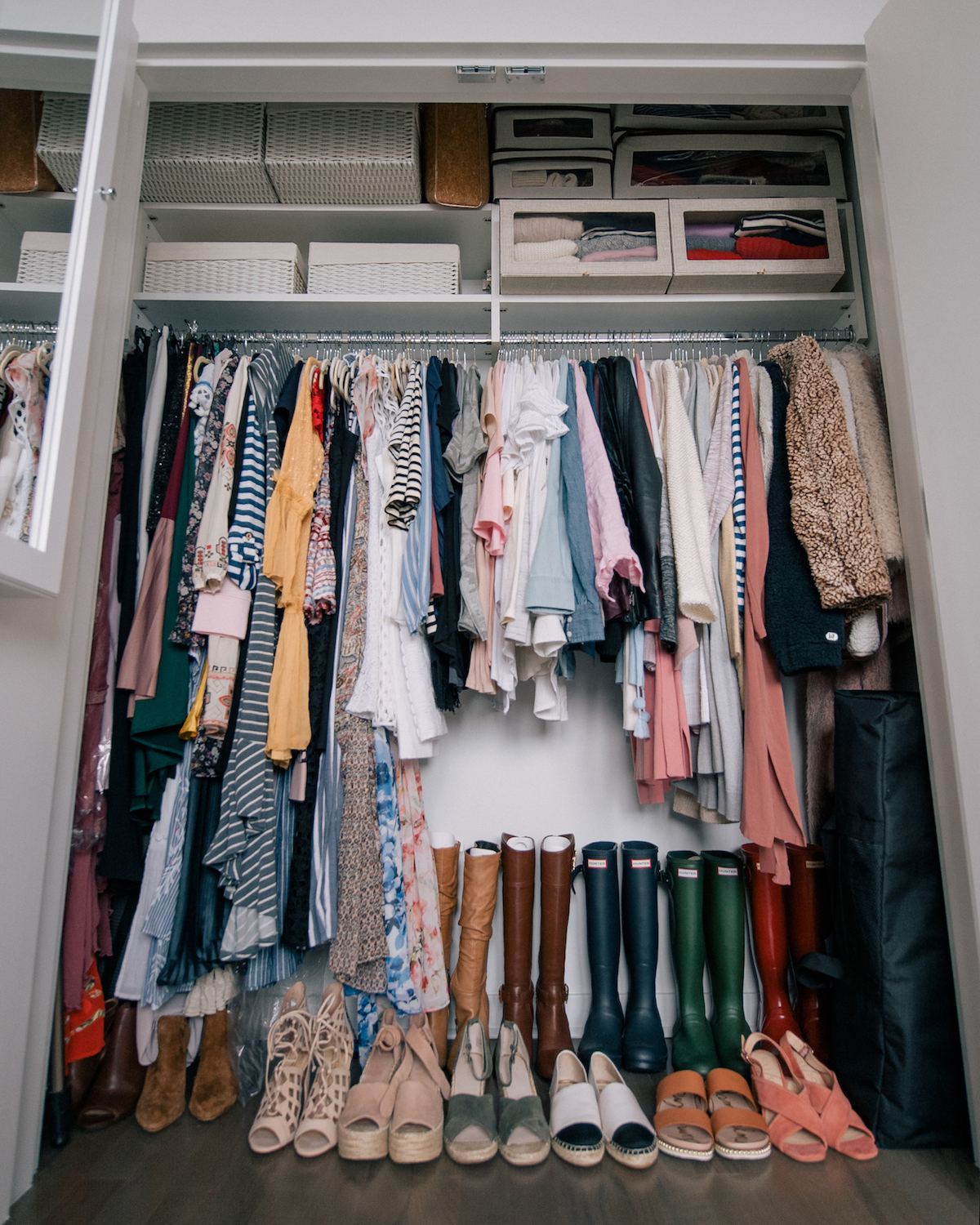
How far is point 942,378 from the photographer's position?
50.9 inches

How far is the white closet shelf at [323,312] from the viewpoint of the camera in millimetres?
1862

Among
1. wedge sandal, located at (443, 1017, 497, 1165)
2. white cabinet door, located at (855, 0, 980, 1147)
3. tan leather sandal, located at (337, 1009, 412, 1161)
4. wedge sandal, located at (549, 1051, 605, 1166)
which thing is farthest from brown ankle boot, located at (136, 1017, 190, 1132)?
white cabinet door, located at (855, 0, 980, 1147)

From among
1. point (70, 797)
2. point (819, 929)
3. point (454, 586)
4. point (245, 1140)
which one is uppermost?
point (454, 586)

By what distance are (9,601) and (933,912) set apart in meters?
1.90

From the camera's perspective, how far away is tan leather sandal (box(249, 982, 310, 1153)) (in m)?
1.31

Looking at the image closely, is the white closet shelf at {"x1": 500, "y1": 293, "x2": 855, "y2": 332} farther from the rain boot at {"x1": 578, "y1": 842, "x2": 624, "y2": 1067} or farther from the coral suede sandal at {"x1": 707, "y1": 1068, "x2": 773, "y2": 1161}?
the coral suede sandal at {"x1": 707, "y1": 1068, "x2": 773, "y2": 1161}

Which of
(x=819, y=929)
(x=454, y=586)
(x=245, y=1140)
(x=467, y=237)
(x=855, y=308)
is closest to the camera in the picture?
(x=245, y=1140)

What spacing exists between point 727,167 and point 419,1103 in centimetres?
263

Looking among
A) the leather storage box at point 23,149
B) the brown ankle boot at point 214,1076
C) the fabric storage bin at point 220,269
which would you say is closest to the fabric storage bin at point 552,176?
the fabric storage bin at point 220,269

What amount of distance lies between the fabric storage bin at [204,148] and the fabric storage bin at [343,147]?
0.05 metres

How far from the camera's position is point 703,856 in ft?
5.96

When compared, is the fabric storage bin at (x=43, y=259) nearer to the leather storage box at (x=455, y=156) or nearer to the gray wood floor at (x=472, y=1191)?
the leather storage box at (x=455, y=156)

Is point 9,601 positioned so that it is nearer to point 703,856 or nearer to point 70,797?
point 70,797

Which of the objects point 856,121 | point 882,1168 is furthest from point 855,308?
point 882,1168
